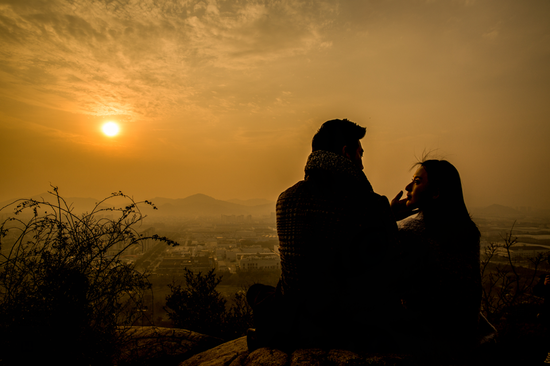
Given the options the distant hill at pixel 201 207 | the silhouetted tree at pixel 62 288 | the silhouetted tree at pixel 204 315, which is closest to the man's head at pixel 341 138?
the silhouetted tree at pixel 62 288

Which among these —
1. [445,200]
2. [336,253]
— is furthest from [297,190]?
[445,200]

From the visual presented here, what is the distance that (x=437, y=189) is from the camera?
2.21m

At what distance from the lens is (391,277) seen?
70.4 inches

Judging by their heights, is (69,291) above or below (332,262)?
below

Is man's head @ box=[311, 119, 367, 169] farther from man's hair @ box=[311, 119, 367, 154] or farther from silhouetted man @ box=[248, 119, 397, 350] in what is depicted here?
silhouetted man @ box=[248, 119, 397, 350]

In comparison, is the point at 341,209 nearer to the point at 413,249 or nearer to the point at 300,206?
the point at 300,206

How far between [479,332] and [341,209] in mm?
1486

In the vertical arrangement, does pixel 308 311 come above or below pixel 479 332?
above

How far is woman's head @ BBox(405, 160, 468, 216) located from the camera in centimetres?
215

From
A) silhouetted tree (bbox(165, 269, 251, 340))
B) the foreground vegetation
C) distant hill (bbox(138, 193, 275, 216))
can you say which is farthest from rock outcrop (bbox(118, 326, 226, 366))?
distant hill (bbox(138, 193, 275, 216))

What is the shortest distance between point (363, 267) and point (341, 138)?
3.21ft

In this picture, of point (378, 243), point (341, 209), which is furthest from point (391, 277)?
point (341, 209)

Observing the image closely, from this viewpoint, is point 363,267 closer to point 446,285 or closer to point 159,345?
point 446,285

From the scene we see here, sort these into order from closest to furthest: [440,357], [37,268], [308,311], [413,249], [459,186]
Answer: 1. [440,357]
2. [308,311]
3. [413,249]
4. [459,186]
5. [37,268]
